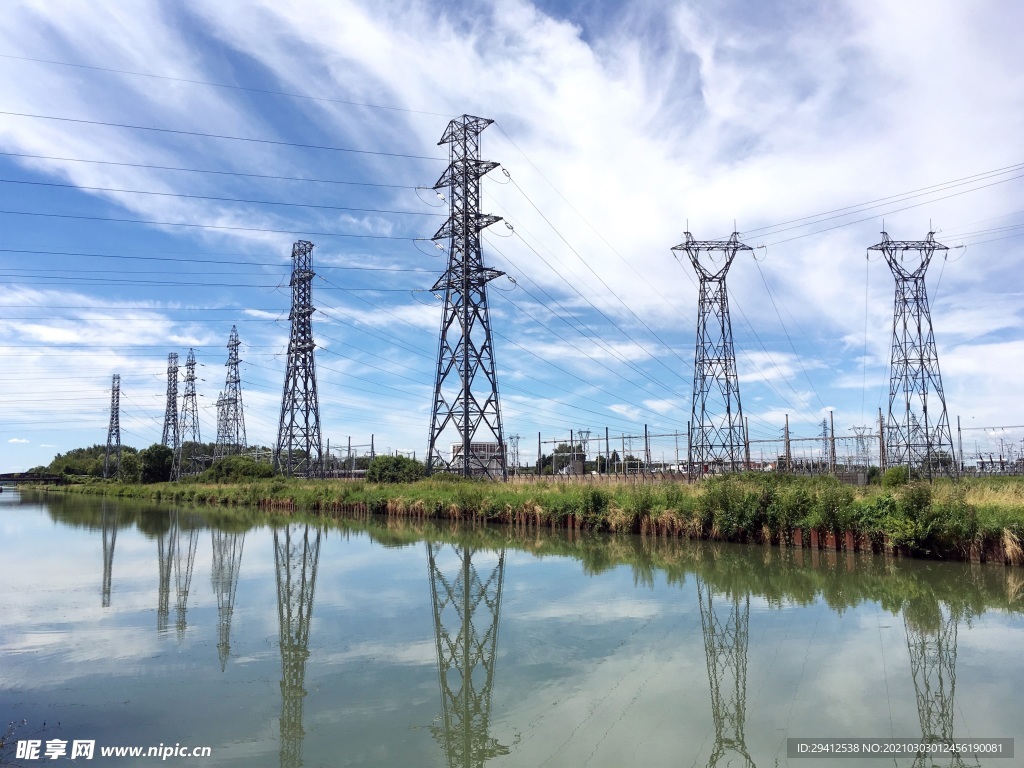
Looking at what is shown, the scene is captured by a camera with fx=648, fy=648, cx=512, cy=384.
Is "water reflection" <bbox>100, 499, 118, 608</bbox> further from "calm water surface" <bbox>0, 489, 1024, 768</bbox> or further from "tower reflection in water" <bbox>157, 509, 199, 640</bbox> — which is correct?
"tower reflection in water" <bbox>157, 509, 199, 640</bbox>

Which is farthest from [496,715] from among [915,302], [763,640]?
[915,302]

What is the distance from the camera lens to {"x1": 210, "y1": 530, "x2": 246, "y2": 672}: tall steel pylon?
326 inches

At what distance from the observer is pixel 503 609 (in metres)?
10.1

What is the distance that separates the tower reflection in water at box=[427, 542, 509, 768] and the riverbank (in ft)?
21.2

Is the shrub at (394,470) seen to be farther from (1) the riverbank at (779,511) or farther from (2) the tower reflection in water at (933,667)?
(2) the tower reflection in water at (933,667)

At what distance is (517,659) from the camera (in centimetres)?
738

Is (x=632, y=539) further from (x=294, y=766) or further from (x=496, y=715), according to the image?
(x=294, y=766)

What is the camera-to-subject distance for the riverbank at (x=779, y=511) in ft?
44.6

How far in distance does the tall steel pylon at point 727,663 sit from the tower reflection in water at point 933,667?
4.33 feet

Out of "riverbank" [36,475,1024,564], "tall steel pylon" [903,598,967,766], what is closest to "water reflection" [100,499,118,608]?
"riverbank" [36,475,1024,564]

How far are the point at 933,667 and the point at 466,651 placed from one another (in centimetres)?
516

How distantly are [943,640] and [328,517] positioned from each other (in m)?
27.4

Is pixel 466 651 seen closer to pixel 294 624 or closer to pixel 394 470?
pixel 294 624

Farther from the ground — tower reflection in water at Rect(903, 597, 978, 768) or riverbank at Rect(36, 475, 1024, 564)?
riverbank at Rect(36, 475, 1024, 564)
